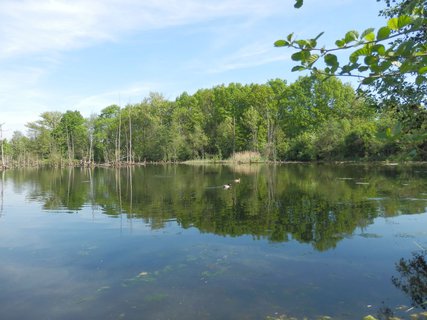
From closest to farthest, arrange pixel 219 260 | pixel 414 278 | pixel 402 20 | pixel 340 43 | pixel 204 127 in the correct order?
pixel 402 20, pixel 340 43, pixel 414 278, pixel 219 260, pixel 204 127

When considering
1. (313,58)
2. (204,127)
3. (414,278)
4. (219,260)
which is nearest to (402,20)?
(313,58)

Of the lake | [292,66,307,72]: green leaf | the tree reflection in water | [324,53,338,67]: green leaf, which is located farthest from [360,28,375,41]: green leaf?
the tree reflection in water

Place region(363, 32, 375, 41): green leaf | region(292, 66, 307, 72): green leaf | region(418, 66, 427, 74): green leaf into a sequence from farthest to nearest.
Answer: region(292, 66, 307, 72): green leaf
region(363, 32, 375, 41): green leaf
region(418, 66, 427, 74): green leaf

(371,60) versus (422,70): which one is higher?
(371,60)

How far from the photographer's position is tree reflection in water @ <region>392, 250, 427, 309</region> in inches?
251

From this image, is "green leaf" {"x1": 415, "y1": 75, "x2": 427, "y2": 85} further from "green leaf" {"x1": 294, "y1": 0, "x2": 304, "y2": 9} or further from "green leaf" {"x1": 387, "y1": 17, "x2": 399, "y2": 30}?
"green leaf" {"x1": 294, "y1": 0, "x2": 304, "y2": 9}

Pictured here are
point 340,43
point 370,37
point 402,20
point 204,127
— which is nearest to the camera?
point 402,20

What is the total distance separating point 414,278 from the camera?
7242 millimetres

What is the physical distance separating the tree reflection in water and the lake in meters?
0.03

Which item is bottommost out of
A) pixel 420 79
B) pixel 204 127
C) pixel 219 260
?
pixel 219 260

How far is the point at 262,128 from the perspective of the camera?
7138 cm

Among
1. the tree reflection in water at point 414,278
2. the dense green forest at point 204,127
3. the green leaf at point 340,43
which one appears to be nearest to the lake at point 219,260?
the tree reflection in water at point 414,278

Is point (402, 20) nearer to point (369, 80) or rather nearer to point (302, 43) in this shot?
point (369, 80)

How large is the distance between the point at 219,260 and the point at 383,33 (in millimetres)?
7427
